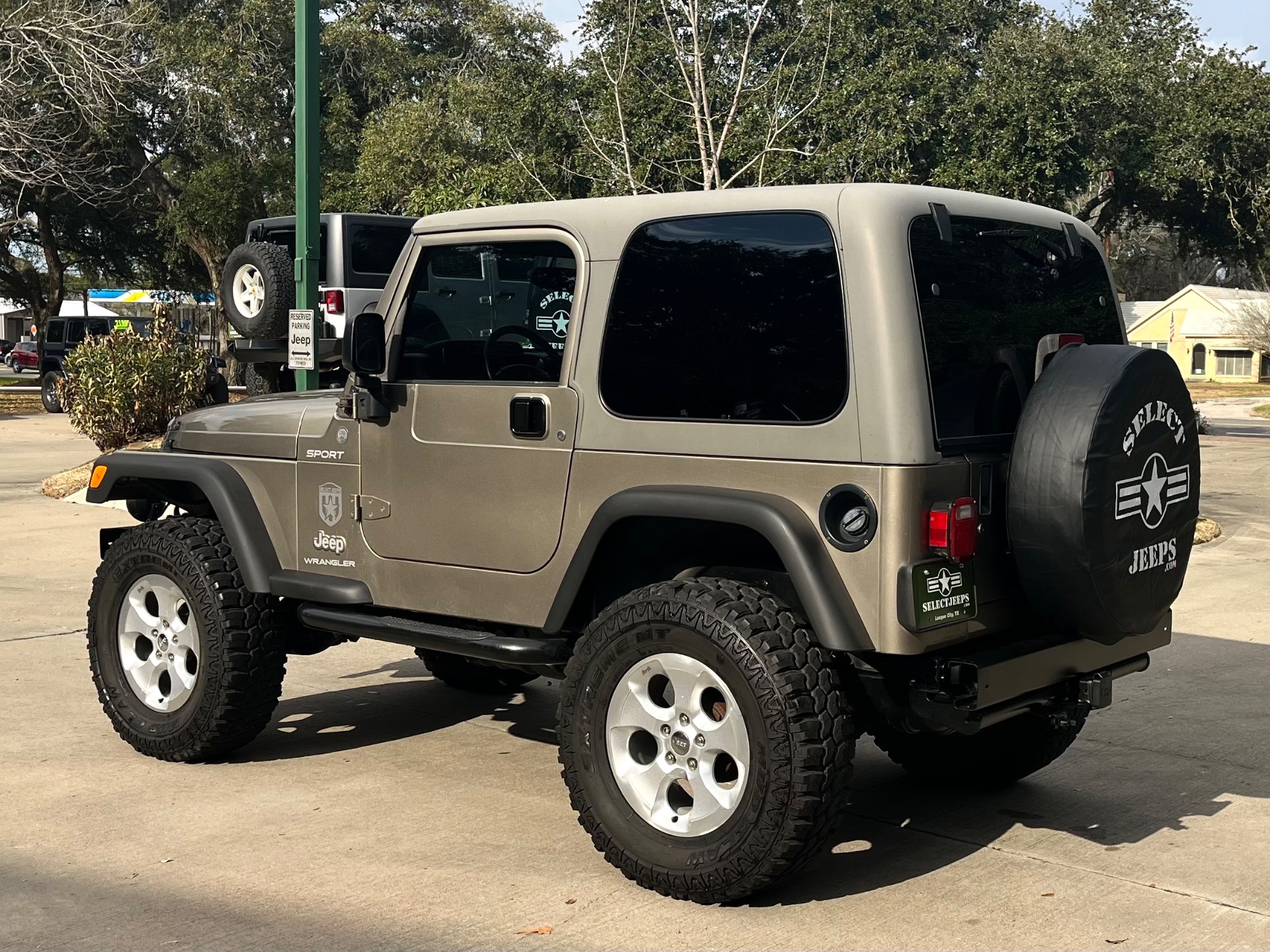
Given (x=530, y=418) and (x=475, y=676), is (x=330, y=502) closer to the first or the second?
(x=530, y=418)

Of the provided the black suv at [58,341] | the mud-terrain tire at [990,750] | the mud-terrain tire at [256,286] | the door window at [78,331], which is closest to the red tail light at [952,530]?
the mud-terrain tire at [990,750]

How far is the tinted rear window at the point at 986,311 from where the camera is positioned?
426cm

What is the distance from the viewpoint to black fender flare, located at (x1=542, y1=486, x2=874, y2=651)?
4039 mm

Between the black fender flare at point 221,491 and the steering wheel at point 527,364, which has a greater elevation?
the steering wheel at point 527,364

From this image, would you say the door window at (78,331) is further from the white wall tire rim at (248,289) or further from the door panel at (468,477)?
the door panel at (468,477)

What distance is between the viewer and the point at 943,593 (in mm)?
4113

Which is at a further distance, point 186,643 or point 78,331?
point 78,331

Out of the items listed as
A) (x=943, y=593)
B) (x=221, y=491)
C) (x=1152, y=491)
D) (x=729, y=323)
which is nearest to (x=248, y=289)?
(x=221, y=491)

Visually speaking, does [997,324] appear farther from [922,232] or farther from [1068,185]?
[1068,185]

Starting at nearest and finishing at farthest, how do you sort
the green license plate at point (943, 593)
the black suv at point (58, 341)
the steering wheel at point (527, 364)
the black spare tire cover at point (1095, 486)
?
the green license plate at point (943, 593)
the black spare tire cover at point (1095, 486)
the steering wheel at point (527, 364)
the black suv at point (58, 341)

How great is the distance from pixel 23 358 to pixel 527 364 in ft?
212

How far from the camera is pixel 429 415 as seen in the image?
5078mm

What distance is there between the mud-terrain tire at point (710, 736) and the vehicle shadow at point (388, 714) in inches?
68.8

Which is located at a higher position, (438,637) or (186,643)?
(438,637)
